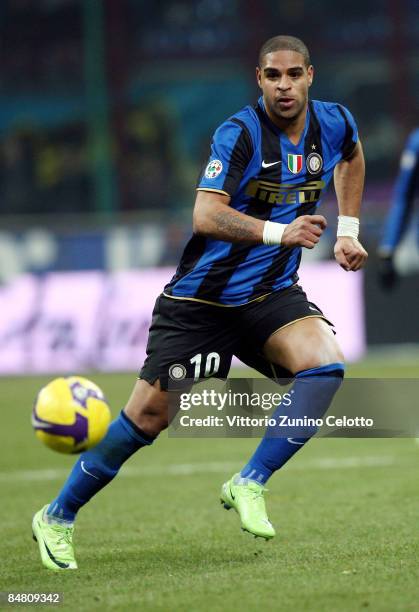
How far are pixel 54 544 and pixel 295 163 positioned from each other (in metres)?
1.97

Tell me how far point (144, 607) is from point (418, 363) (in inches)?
441

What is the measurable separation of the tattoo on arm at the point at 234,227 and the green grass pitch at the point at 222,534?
1355 mm

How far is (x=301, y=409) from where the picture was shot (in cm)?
538

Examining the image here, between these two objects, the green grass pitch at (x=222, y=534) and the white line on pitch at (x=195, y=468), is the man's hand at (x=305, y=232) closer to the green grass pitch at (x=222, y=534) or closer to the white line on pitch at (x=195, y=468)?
the green grass pitch at (x=222, y=534)

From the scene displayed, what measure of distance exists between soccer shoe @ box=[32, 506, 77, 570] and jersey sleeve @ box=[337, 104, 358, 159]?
2140 millimetres

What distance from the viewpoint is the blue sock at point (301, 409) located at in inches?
211

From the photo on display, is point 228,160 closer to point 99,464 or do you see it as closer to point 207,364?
point 207,364

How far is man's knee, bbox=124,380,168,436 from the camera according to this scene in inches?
216

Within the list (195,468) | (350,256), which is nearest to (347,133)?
(350,256)

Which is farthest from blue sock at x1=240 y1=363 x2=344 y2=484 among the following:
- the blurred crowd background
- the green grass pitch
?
the blurred crowd background

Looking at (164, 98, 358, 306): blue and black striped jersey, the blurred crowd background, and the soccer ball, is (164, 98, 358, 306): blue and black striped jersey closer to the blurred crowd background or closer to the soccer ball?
the soccer ball

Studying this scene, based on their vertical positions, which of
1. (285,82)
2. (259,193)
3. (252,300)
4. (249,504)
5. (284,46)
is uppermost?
(284,46)

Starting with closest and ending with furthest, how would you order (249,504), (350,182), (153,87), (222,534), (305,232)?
(305,232), (249,504), (350,182), (222,534), (153,87)

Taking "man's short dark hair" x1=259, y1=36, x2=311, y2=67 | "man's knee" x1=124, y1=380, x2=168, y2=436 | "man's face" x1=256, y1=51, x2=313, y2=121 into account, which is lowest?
"man's knee" x1=124, y1=380, x2=168, y2=436
